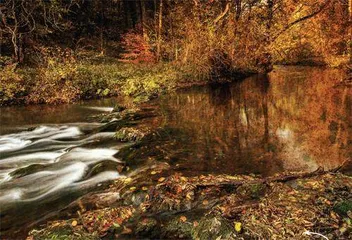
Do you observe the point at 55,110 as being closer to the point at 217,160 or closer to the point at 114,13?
the point at 217,160

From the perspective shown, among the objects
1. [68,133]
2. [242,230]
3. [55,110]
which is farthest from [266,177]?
[55,110]

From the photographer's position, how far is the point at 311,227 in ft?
14.2

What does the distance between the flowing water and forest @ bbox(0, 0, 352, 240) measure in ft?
0.14

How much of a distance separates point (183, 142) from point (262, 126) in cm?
257

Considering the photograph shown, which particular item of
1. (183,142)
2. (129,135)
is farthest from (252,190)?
(129,135)

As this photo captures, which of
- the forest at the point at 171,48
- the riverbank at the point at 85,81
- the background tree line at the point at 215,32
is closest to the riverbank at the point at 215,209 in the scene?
the riverbank at the point at 85,81

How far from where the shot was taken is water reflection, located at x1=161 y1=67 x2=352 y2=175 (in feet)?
23.8

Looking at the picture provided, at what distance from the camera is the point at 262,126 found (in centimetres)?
1012

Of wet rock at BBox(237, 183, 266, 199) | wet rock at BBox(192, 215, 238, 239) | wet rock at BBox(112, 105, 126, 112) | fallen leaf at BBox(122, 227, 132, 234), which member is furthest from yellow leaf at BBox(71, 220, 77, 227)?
wet rock at BBox(112, 105, 126, 112)

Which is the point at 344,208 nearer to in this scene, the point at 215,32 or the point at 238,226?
the point at 238,226

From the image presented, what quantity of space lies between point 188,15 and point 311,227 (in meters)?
17.9

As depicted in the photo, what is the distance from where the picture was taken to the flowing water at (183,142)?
6.72 m

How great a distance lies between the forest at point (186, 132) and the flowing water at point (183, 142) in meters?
0.04

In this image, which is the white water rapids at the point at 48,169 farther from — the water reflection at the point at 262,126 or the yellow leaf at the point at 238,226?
the yellow leaf at the point at 238,226
